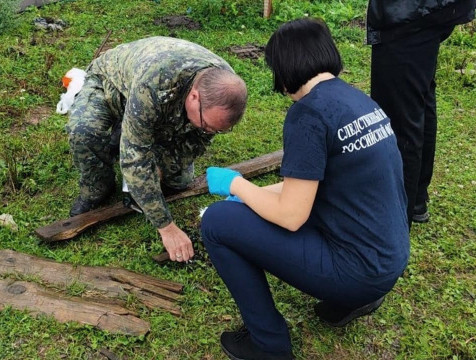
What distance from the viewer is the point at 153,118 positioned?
8.91 ft

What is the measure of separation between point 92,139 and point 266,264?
5.17ft

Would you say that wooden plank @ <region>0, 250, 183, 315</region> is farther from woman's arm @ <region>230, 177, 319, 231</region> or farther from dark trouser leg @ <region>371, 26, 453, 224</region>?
dark trouser leg @ <region>371, 26, 453, 224</region>

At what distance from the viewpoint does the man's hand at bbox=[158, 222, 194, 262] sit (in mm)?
2902

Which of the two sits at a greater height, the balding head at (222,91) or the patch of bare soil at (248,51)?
the balding head at (222,91)

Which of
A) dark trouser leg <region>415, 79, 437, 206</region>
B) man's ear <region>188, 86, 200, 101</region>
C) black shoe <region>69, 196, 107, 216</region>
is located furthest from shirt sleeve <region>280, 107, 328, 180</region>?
black shoe <region>69, 196, 107, 216</region>

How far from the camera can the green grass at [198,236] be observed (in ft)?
8.33

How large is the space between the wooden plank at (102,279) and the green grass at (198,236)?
0.23 feet

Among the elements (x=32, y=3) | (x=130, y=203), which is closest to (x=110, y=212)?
(x=130, y=203)

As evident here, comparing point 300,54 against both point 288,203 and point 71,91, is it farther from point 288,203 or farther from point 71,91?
point 71,91

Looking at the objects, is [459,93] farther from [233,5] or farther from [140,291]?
[140,291]

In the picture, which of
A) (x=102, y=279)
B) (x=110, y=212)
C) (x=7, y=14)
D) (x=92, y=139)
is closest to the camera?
(x=102, y=279)

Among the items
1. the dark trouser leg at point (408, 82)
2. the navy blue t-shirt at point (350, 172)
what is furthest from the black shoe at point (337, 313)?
the dark trouser leg at point (408, 82)

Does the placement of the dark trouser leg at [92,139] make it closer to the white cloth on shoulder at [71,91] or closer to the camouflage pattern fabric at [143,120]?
the camouflage pattern fabric at [143,120]

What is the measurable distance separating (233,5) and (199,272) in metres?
5.23
